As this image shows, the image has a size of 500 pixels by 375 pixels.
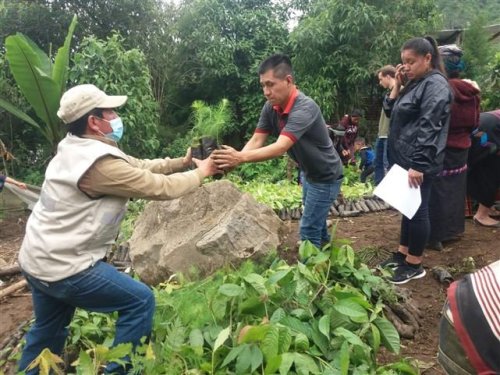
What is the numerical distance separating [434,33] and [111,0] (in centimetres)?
716

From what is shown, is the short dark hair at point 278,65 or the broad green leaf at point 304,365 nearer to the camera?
the broad green leaf at point 304,365

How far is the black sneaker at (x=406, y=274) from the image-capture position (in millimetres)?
3674

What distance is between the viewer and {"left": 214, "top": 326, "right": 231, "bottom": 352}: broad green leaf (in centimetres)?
239

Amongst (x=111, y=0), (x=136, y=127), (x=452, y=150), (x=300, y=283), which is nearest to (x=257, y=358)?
(x=300, y=283)

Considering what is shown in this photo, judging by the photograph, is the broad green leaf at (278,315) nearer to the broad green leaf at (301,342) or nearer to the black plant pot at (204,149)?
the broad green leaf at (301,342)

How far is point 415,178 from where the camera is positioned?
3.40 metres

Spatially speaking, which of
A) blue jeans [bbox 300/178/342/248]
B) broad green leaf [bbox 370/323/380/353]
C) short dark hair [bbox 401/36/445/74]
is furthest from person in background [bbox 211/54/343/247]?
broad green leaf [bbox 370/323/380/353]

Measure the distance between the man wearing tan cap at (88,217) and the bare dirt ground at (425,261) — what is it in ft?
4.46

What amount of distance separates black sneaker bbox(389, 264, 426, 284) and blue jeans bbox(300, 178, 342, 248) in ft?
2.26

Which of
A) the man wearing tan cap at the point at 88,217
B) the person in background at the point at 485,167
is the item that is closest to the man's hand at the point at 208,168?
the man wearing tan cap at the point at 88,217

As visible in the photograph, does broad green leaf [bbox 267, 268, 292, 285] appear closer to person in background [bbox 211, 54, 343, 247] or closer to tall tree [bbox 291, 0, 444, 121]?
person in background [bbox 211, 54, 343, 247]

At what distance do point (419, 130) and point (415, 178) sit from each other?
1.19 ft

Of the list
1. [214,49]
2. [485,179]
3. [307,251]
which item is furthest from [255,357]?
[214,49]

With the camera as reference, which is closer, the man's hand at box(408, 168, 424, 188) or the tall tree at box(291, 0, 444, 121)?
the man's hand at box(408, 168, 424, 188)
